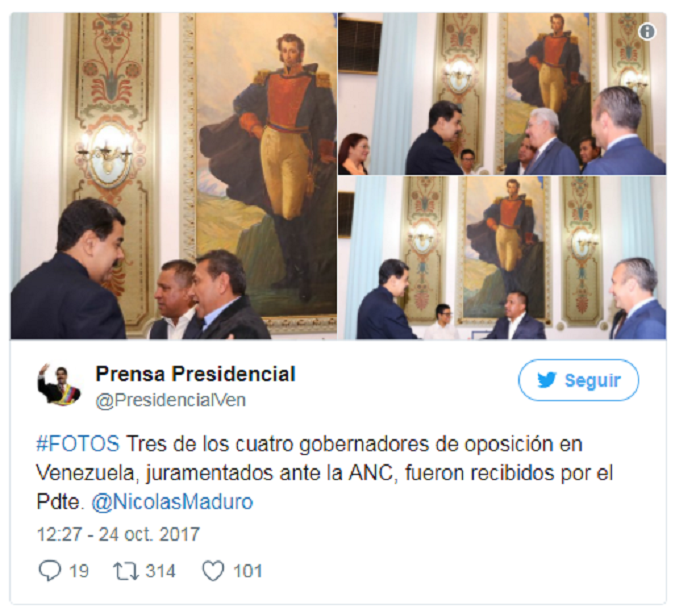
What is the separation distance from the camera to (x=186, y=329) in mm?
3672

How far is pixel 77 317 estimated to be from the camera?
3596mm

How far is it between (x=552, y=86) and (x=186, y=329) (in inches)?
102

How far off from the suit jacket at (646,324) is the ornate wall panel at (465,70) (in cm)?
124

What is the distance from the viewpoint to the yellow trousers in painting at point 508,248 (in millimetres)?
3912

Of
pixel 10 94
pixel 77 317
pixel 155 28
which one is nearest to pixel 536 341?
pixel 77 317

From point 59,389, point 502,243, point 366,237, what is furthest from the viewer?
point 502,243

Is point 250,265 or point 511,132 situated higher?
point 511,132

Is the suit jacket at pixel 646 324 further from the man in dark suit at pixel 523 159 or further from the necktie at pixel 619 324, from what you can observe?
the man in dark suit at pixel 523 159

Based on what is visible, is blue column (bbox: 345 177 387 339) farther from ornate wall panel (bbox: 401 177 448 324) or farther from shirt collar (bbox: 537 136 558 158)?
shirt collar (bbox: 537 136 558 158)

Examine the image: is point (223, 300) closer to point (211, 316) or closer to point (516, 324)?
point (211, 316)

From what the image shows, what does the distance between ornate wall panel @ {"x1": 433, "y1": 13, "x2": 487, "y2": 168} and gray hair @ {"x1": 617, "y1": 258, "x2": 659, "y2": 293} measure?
3.46 feet

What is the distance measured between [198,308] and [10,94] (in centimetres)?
153

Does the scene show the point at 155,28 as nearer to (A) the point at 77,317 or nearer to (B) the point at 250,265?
(B) the point at 250,265

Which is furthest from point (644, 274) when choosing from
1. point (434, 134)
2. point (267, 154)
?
point (267, 154)
